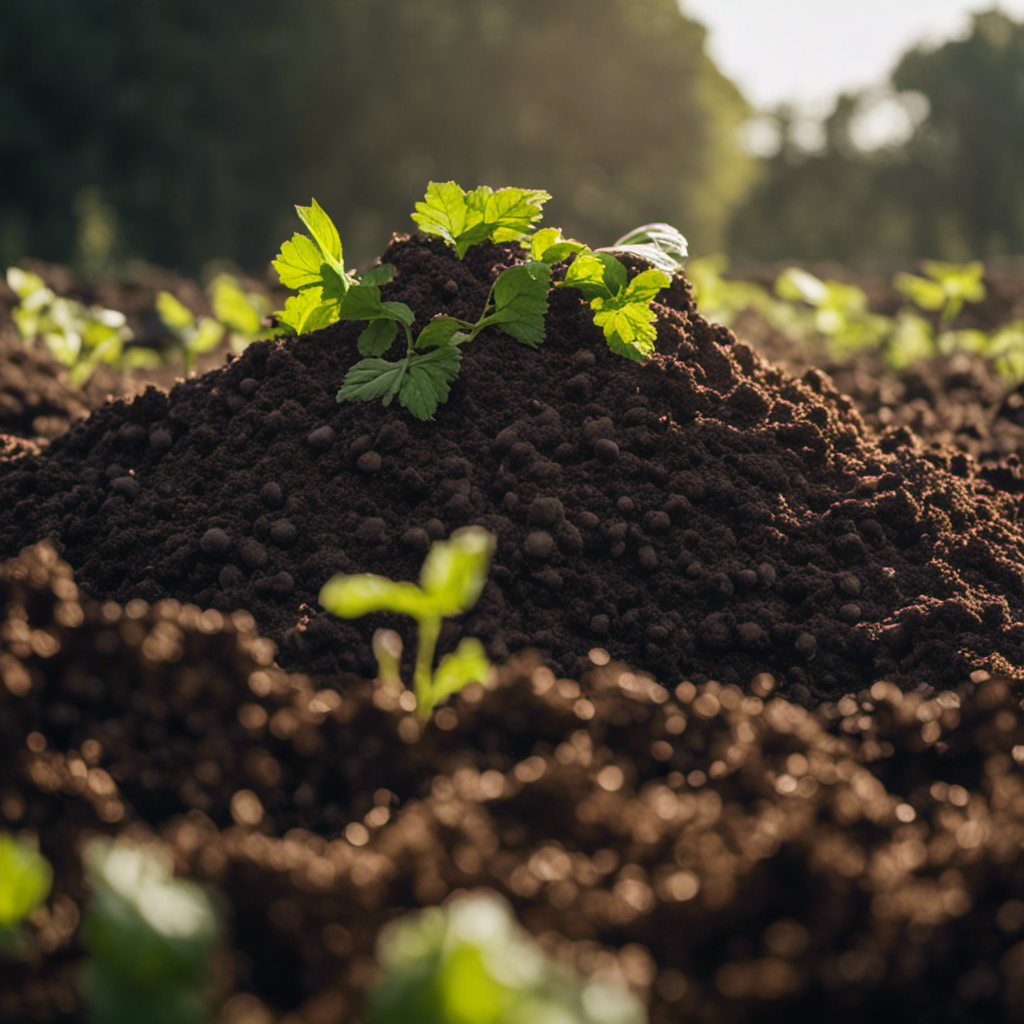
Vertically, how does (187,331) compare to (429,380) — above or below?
above

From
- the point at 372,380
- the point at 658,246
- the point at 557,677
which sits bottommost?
the point at 557,677

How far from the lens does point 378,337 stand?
2.88m

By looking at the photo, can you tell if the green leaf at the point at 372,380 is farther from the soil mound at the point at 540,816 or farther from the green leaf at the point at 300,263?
the soil mound at the point at 540,816

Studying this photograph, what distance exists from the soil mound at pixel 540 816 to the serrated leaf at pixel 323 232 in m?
1.17

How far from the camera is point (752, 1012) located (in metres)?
1.21

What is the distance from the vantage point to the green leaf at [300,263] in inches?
108

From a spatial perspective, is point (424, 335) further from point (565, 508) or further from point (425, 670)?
point (425, 670)

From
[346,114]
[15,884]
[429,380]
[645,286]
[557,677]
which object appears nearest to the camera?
[15,884]

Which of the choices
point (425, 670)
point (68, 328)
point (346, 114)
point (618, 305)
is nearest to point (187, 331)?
point (68, 328)

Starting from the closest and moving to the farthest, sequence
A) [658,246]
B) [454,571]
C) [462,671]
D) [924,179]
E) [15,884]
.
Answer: [15,884]
[454,571]
[462,671]
[658,246]
[924,179]

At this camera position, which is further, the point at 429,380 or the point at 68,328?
the point at 68,328

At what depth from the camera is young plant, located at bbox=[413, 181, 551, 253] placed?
2900 millimetres

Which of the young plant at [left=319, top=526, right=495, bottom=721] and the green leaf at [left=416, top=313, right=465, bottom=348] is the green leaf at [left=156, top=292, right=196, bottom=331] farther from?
the young plant at [left=319, top=526, right=495, bottom=721]

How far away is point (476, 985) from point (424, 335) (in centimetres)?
203
